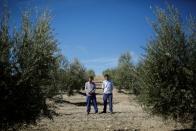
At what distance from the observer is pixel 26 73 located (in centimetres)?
1041

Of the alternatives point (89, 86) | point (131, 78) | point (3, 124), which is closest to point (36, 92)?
point (3, 124)

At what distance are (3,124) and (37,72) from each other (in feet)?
6.28

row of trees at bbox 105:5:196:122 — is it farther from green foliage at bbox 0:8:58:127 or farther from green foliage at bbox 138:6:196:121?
green foliage at bbox 0:8:58:127

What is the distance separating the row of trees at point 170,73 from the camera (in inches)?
448

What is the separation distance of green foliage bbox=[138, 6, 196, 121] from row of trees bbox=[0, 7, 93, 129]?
3.17m

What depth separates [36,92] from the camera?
10.8 meters

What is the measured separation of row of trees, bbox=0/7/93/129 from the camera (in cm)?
1009

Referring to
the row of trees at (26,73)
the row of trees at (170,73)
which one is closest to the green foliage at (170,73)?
the row of trees at (170,73)

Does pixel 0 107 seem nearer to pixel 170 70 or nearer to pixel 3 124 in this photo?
pixel 3 124

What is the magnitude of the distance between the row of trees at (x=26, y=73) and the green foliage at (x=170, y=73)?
3.17 m

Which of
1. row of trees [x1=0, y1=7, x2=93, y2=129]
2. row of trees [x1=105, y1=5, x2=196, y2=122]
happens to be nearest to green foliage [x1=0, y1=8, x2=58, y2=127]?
row of trees [x1=0, y1=7, x2=93, y2=129]

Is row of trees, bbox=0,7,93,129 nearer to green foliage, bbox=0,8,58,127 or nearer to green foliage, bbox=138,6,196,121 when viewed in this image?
green foliage, bbox=0,8,58,127

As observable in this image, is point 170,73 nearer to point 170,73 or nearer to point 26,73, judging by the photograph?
point 170,73

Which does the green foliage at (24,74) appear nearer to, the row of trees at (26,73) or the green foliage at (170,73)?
the row of trees at (26,73)
